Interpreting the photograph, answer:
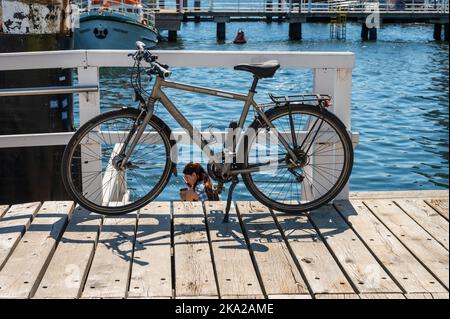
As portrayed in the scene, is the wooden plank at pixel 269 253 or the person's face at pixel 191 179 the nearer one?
the wooden plank at pixel 269 253

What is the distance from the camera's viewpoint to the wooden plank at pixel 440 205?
230 inches

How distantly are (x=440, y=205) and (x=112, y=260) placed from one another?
2.42 meters

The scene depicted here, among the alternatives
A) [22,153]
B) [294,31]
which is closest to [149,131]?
[22,153]

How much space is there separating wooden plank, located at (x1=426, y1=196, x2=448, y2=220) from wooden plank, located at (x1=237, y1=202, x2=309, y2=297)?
3.81 ft

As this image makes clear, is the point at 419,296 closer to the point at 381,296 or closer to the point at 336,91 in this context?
the point at 381,296

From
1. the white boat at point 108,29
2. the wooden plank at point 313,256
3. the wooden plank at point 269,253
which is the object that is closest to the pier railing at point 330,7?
the white boat at point 108,29

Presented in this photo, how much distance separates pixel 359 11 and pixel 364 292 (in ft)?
171

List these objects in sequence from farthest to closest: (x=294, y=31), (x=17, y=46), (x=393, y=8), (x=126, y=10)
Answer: (x=393, y=8) → (x=294, y=31) → (x=126, y=10) → (x=17, y=46)

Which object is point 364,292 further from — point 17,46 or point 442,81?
point 442,81

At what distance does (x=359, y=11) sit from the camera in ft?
180

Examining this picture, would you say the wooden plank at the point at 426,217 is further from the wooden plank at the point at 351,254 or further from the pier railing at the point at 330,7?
the pier railing at the point at 330,7
